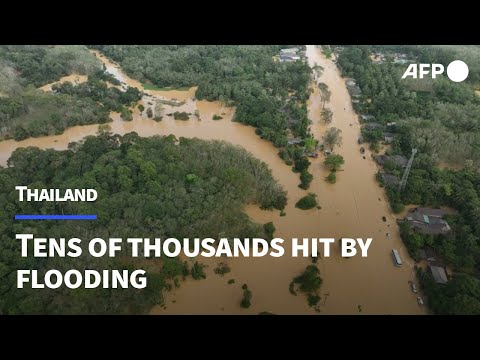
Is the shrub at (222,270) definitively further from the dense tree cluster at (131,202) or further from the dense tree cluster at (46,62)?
the dense tree cluster at (46,62)

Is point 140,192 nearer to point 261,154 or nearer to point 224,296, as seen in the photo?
point 224,296

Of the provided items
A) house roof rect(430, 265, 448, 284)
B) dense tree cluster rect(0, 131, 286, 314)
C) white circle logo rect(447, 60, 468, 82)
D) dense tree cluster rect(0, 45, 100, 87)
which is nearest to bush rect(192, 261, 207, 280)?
dense tree cluster rect(0, 131, 286, 314)

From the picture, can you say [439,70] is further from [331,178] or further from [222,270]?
[222,270]

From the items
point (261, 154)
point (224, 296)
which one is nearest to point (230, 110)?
point (261, 154)

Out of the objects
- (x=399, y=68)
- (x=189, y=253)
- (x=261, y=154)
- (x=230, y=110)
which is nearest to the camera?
(x=189, y=253)

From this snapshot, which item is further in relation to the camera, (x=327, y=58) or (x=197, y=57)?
(x=327, y=58)

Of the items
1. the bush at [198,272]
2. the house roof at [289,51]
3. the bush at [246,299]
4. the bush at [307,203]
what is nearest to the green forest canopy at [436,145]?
the bush at [307,203]
